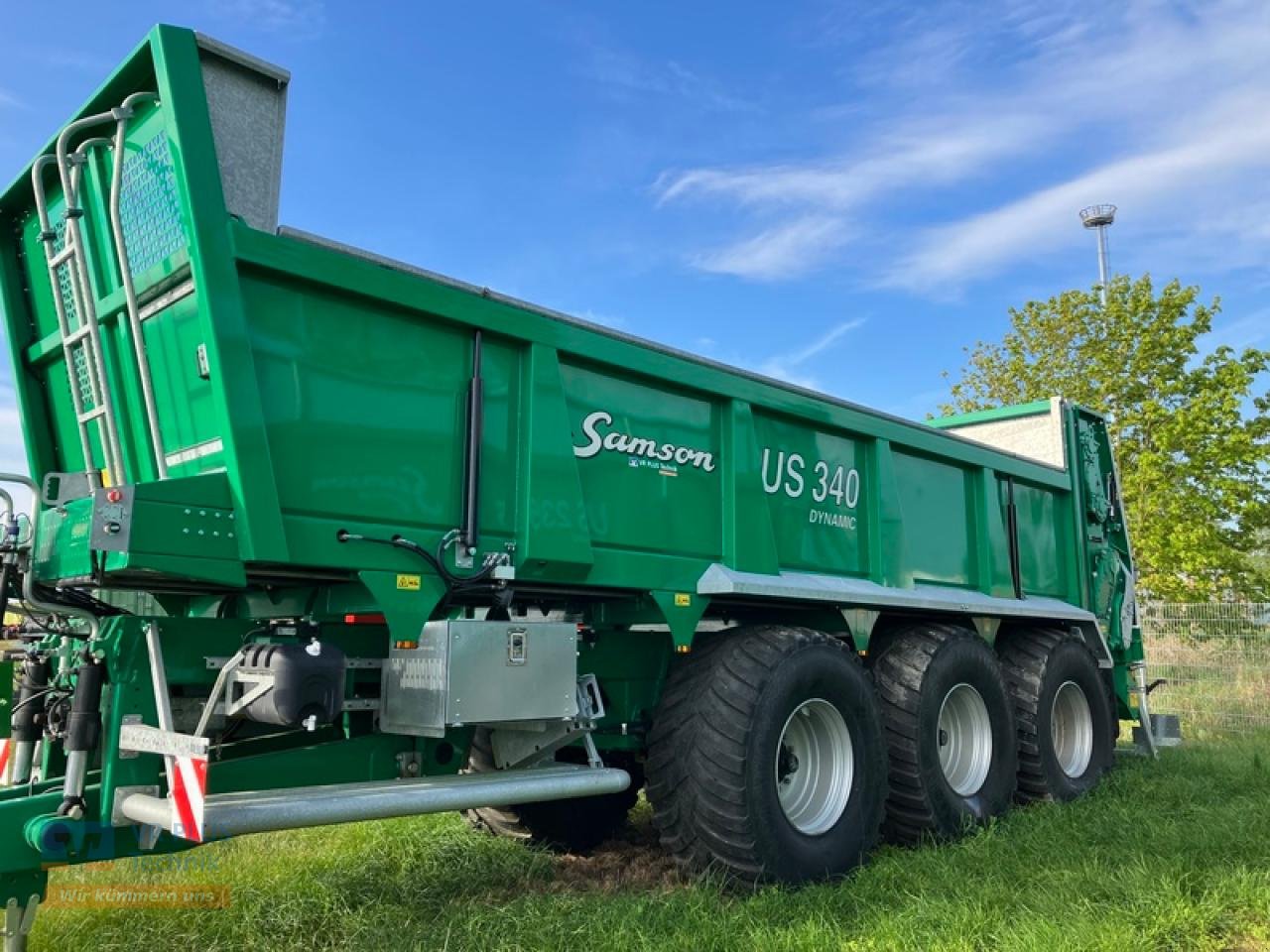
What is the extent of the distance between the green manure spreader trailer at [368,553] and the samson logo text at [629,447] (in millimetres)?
21

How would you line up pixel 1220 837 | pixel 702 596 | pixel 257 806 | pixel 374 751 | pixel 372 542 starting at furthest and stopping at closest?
pixel 1220 837, pixel 702 596, pixel 374 751, pixel 372 542, pixel 257 806

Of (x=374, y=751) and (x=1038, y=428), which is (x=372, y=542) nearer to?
(x=374, y=751)

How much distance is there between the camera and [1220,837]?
18.2 ft

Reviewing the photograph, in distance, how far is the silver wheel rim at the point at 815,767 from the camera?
5203 millimetres

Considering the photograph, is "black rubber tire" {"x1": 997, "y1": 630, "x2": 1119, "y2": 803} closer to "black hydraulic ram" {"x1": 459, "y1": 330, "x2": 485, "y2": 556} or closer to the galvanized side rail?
the galvanized side rail

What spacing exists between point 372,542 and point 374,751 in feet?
3.10

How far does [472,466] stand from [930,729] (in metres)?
3.46

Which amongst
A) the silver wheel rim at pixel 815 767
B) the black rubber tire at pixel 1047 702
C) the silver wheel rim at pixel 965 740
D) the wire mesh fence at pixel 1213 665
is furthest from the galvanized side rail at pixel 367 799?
the wire mesh fence at pixel 1213 665

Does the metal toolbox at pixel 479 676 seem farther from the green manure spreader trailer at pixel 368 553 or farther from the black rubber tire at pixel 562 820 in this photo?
the black rubber tire at pixel 562 820

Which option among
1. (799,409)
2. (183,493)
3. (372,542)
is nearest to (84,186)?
(183,493)

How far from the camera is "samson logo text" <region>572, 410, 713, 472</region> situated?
4625 millimetres

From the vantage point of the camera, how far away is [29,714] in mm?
3961

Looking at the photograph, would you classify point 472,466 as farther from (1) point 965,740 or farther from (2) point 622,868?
(1) point 965,740

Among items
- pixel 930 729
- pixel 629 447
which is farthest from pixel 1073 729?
pixel 629 447
